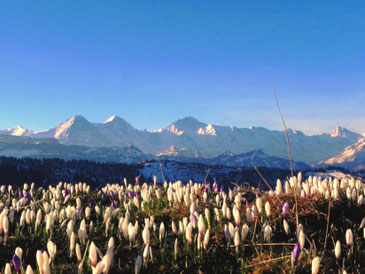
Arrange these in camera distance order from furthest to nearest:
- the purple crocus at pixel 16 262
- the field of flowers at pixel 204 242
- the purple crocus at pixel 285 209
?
the purple crocus at pixel 285 209 → the field of flowers at pixel 204 242 → the purple crocus at pixel 16 262

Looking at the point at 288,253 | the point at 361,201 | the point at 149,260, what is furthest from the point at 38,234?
the point at 361,201

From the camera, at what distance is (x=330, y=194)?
8.13 metres

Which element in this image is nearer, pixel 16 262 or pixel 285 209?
pixel 16 262

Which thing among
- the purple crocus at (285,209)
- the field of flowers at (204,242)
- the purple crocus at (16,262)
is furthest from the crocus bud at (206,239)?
the purple crocus at (16,262)

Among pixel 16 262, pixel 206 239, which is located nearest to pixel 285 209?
pixel 206 239

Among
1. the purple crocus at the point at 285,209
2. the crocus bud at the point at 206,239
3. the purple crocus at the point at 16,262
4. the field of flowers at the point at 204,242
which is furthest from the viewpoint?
the purple crocus at the point at 285,209

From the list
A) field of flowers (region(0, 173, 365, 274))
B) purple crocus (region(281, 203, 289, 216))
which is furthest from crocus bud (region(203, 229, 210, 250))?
purple crocus (region(281, 203, 289, 216))

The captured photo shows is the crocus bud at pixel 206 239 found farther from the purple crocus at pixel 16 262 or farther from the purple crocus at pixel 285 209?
the purple crocus at pixel 16 262

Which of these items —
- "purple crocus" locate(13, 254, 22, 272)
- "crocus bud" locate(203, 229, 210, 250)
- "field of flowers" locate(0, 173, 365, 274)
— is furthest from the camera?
"crocus bud" locate(203, 229, 210, 250)

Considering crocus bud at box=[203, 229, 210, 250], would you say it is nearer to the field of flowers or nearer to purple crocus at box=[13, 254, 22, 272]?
the field of flowers

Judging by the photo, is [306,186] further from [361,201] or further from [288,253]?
[288,253]

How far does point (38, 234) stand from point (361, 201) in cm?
691

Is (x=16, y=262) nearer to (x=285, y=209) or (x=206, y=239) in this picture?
(x=206, y=239)

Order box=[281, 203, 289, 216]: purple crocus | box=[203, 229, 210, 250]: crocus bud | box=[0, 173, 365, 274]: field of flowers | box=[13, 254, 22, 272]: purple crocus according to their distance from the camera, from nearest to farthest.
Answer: box=[13, 254, 22, 272]: purple crocus
box=[0, 173, 365, 274]: field of flowers
box=[203, 229, 210, 250]: crocus bud
box=[281, 203, 289, 216]: purple crocus
